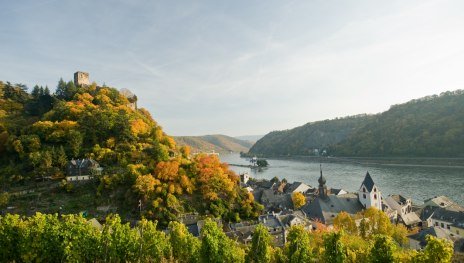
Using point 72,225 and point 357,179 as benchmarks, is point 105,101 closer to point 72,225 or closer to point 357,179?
point 72,225

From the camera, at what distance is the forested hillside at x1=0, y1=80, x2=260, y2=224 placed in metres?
40.4

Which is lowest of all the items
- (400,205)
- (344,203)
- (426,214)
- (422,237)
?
(426,214)

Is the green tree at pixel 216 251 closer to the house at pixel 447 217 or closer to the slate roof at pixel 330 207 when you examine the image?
the slate roof at pixel 330 207

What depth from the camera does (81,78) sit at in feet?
229

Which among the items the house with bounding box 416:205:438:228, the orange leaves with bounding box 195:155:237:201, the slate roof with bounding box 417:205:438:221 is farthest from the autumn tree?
the slate roof with bounding box 417:205:438:221

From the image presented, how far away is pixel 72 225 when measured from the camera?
2019cm

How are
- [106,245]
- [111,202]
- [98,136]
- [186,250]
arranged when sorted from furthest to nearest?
1. [98,136]
2. [111,202]
3. [186,250]
4. [106,245]

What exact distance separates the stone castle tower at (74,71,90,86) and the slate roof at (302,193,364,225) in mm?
50572

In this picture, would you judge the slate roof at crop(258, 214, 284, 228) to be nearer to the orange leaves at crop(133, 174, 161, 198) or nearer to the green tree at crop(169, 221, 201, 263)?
the orange leaves at crop(133, 174, 161, 198)

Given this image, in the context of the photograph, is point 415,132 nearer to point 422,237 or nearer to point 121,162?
point 422,237

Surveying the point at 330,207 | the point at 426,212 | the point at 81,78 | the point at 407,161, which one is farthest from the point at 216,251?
the point at 407,161

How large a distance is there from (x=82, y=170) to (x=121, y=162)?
16.6 feet

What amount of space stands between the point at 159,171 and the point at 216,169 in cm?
744

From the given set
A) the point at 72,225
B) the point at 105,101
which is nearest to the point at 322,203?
the point at 72,225
